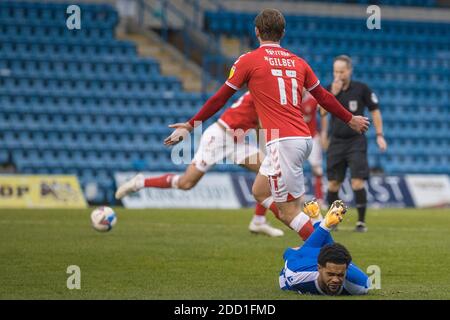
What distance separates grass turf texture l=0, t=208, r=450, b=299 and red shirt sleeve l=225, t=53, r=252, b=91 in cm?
170

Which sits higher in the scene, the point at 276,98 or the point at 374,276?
the point at 276,98

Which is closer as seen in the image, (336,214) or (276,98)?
(336,214)

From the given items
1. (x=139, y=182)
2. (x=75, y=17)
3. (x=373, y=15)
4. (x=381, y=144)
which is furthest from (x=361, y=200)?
(x=373, y=15)

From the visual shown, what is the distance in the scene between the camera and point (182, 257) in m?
Result: 10.7

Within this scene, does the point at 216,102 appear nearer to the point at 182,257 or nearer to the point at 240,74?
the point at 240,74

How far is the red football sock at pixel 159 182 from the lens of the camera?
13625mm

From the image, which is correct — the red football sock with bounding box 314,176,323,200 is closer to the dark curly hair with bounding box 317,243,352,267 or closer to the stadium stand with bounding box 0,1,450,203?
the stadium stand with bounding box 0,1,450,203

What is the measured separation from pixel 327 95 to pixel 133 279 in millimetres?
2348

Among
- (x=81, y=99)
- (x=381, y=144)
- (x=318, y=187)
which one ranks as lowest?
(x=318, y=187)

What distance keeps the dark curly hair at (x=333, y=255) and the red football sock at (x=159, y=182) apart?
6117 millimetres

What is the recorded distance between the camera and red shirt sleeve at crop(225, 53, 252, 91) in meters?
8.69

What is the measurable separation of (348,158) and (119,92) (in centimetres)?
1099

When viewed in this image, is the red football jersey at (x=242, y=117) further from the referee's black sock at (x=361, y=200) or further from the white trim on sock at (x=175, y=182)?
the referee's black sock at (x=361, y=200)
